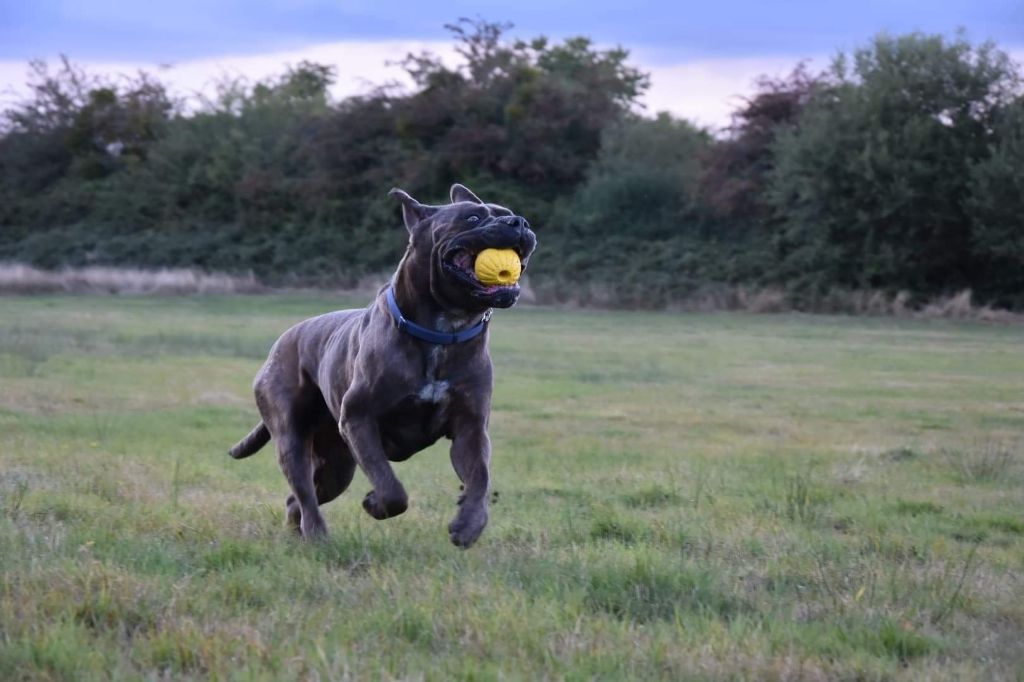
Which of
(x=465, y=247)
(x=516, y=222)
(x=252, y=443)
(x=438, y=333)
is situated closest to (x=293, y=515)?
(x=252, y=443)

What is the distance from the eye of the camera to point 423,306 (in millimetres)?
7078

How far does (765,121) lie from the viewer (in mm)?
51375

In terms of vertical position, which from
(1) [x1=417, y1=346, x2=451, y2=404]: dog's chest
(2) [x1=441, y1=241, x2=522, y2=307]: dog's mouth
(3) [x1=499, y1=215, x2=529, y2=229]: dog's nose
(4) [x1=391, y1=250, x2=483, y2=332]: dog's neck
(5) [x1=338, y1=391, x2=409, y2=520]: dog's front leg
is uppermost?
(3) [x1=499, y1=215, x2=529, y2=229]: dog's nose

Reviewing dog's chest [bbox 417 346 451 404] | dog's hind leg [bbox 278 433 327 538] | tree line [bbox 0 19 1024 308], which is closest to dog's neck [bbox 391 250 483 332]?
dog's chest [bbox 417 346 451 404]

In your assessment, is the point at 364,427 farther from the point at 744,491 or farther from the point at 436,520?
the point at 744,491

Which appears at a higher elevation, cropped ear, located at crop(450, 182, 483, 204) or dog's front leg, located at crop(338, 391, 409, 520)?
cropped ear, located at crop(450, 182, 483, 204)

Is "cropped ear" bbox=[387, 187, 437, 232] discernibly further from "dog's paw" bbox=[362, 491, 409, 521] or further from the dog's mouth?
"dog's paw" bbox=[362, 491, 409, 521]

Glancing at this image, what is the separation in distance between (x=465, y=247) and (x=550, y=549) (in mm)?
1631

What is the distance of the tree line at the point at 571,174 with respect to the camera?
44.3 meters

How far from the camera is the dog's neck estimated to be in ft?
23.0

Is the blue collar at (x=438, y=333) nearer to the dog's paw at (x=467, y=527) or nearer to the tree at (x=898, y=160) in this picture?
the dog's paw at (x=467, y=527)

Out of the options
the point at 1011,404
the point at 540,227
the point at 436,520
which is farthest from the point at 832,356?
the point at 540,227

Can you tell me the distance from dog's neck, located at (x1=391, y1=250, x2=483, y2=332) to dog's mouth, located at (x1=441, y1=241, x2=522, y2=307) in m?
0.24

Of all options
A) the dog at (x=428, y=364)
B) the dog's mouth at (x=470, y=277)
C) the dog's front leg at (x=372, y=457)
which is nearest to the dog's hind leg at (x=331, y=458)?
the dog at (x=428, y=364)
